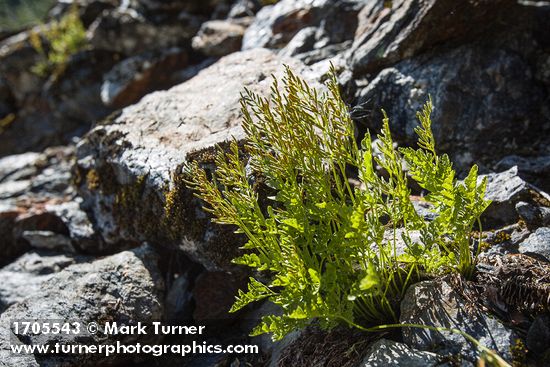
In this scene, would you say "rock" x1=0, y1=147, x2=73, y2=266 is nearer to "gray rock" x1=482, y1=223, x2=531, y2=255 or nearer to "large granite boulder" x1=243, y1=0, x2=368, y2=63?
"large granite boulder" x1=243, y1=0, x2=368, y2=63

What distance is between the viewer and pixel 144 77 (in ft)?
28.2

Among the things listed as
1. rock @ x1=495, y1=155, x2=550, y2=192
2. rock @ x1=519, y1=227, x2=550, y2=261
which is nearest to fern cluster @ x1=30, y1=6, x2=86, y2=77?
rock @ x1=495, y1=155, x2=550, y2=192

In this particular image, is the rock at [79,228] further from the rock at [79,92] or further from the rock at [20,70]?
the rock at [20,70]

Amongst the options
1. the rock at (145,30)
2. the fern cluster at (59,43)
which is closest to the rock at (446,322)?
the rock at (145,30)

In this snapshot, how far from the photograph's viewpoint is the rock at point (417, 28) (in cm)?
463

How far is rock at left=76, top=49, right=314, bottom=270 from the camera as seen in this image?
416 centimetres

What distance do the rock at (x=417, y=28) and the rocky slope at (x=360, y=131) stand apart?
0.02 meters

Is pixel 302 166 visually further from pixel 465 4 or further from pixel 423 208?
pixel 465 4

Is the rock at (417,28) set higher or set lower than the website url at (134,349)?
higher

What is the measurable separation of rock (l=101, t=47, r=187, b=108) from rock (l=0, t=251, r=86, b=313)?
12.5ft

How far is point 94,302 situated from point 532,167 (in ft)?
13.6

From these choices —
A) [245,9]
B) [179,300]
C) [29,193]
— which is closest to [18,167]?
[29,193]

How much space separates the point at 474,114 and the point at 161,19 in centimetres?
678

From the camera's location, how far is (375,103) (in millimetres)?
4824
